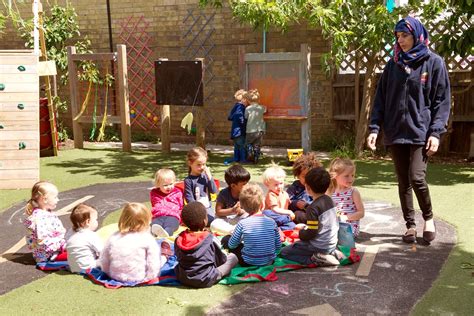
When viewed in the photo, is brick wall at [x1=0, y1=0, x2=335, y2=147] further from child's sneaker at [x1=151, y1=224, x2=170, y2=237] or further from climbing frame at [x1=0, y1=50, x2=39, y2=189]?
child's sneaker at [x1=151, y1=224, x2=170, y2=237]

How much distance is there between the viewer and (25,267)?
527cm

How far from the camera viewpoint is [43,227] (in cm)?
523

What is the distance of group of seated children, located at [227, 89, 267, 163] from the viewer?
1090 cm

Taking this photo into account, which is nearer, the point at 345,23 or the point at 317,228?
the point at 317,228

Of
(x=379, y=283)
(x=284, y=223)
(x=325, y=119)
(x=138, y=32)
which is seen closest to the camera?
(x=379, y=283)

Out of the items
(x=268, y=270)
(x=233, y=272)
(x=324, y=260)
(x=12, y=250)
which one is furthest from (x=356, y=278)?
(x=12, y=250)

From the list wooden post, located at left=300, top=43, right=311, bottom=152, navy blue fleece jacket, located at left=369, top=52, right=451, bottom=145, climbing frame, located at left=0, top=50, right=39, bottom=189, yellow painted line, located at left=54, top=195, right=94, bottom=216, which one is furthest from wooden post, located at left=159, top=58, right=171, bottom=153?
navy blue fleece jacket, located at left=369, top=52, right=451, bottom=145

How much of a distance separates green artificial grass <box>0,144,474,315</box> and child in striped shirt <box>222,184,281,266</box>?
0.43 m

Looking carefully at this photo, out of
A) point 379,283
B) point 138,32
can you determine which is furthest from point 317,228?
point 138,32

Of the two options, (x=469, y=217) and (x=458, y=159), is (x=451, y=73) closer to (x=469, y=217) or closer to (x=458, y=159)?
(x=458, y=159)

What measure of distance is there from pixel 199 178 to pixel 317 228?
1952mm

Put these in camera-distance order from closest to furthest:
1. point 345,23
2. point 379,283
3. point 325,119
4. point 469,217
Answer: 1. point 379,283
2. point 469,217
3. point 345,23
4. point 325,119

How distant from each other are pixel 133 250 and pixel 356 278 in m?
1.78

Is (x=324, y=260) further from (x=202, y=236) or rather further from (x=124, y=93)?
(x=124, y=93)
